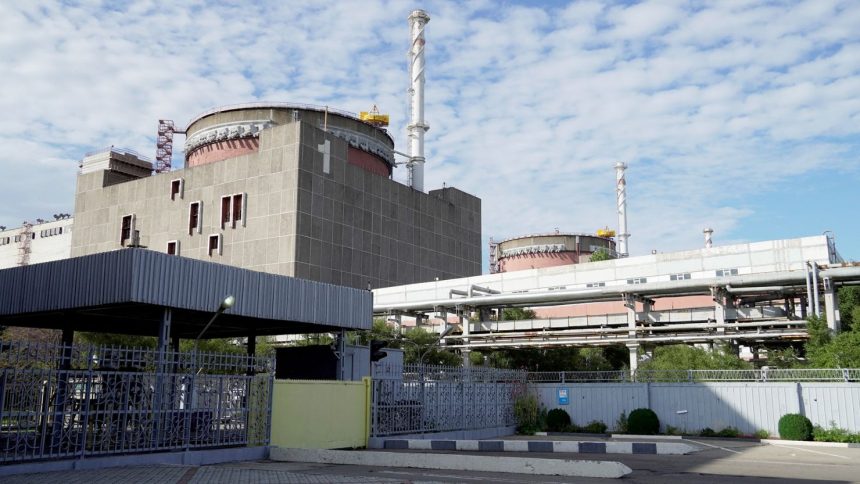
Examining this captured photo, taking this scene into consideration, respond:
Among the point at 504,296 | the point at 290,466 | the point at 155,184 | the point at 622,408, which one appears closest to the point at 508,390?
the point at 622,408

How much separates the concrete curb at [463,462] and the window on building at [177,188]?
6058 centimetres

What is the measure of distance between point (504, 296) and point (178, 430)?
36.5 meters

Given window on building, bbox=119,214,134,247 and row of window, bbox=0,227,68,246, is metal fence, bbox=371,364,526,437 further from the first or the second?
row of window, bbox=0,227,68,246

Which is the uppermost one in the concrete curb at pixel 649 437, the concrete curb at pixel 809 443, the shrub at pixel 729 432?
the shrub at pixel 729 432

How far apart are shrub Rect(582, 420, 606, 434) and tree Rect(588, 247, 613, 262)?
5957 cm

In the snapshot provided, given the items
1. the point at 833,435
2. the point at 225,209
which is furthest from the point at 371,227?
the point at 833,435

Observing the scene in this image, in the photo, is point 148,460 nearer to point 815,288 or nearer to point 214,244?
point 815,288

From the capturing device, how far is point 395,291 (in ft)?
227

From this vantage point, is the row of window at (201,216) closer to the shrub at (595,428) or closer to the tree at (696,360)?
the tree at (696,360)

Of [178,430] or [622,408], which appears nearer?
[178,430]

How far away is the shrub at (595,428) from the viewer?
31.7 meters

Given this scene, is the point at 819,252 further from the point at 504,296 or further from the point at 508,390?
the point at 508,390

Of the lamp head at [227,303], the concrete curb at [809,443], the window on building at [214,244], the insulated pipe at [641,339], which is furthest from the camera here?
the window on building at [214,244]

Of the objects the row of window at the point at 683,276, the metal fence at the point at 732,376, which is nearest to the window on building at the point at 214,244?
the row of window at the point at 683,276
